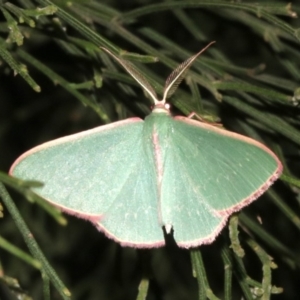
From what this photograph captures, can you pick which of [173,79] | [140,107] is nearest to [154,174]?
[173,79]

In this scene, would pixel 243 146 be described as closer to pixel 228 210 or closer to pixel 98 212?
pixel 228 210

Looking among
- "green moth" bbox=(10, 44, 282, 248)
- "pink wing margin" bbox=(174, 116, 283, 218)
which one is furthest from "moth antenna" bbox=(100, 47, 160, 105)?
"pink wing margin" bbox=(174, 116, 283, 218)

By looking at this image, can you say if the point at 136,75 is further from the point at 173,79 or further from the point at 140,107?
the point at 140,107

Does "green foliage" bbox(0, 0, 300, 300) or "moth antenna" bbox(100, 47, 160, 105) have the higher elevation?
"moth antenna" bbox(100, 47, 160, 105)

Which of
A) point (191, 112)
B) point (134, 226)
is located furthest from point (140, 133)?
point (134, 226)

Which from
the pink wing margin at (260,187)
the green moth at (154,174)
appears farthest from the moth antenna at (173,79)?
the pink wing margin at (260,187)

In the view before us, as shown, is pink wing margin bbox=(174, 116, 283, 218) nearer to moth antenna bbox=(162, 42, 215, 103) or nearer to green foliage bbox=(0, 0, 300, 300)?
green foliage bbox=(0, 0, 300, 300)
